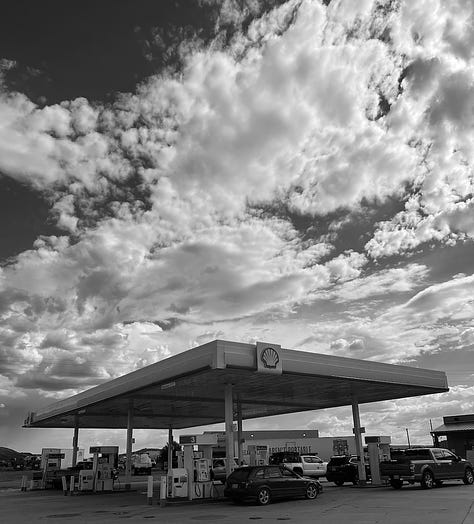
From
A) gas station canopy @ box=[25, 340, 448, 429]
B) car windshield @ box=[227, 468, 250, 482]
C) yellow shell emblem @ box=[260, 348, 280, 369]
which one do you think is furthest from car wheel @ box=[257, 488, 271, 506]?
yellow shell emblem @ box=[260, 348, 280, 369]

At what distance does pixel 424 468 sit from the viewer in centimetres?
2394

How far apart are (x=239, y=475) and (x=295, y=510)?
10.6 feet

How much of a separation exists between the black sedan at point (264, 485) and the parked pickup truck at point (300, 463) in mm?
11063

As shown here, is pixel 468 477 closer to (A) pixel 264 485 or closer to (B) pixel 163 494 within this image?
(A) pixel 264 485

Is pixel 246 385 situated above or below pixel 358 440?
above

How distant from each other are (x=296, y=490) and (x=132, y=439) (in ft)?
46.4

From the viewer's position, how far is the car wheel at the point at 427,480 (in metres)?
23.8

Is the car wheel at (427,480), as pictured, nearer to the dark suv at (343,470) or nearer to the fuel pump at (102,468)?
the dark suv at (343,470)

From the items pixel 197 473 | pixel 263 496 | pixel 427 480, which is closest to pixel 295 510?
pixel 263 496

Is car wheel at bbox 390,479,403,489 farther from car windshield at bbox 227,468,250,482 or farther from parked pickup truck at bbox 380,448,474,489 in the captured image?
car windshield at bbox 227,468,250,482

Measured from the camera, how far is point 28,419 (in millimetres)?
47562

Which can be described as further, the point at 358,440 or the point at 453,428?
the point at 453,428

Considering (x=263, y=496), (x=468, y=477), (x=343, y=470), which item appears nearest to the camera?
(x=263, y=496)

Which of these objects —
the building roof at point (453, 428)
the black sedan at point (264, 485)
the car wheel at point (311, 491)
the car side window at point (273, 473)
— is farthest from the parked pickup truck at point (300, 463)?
the building roof at point (453, 428)
